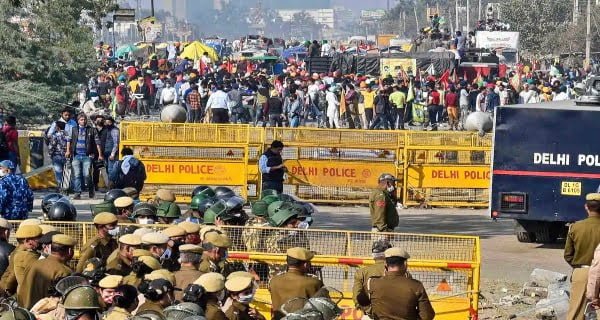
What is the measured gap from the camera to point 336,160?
26.2 metres

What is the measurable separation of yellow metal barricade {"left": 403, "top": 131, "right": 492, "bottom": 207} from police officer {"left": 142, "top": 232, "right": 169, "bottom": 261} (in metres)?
13.6

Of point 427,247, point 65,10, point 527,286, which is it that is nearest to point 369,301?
point 427,247

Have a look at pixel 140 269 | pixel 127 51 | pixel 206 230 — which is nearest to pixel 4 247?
pixel 206 230

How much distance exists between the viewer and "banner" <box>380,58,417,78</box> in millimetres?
60844

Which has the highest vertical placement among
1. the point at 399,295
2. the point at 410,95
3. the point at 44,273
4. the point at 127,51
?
the point at 127,51

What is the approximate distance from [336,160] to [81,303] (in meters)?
17.3

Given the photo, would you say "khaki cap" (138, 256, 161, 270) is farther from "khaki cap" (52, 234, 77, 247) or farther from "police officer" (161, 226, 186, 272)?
"police officer" (161, 226, 186, 272)

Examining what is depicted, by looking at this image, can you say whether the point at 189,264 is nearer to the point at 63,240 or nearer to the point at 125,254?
the point at 125,254

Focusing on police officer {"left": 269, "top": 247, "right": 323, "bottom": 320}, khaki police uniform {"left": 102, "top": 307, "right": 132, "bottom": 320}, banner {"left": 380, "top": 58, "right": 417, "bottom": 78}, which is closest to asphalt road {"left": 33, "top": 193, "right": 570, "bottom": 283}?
police officer {"left": 269, "top": 247, "right": 323, "bottom": 320}

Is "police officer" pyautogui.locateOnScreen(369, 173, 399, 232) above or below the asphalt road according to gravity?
above

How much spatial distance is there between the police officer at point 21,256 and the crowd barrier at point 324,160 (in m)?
12.6

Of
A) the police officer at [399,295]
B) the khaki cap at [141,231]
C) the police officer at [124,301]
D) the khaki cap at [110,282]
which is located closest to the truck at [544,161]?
the khaki cap at [141,231]

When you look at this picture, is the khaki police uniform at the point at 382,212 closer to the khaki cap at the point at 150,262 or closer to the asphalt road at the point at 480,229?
the asphalt road at the point at 480,229

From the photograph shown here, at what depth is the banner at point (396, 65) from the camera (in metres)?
60.8
